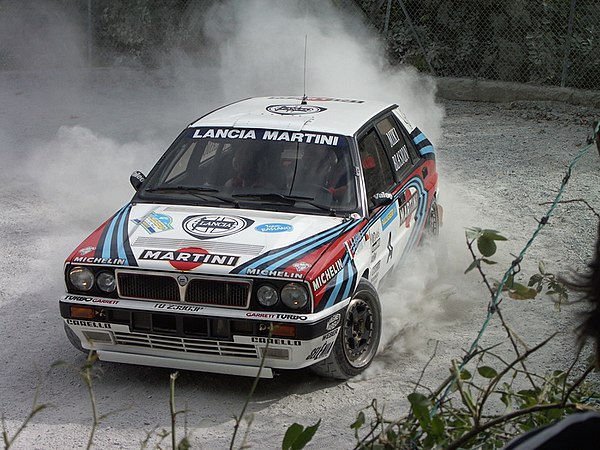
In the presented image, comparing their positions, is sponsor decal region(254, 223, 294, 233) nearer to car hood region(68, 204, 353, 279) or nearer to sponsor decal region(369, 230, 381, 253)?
car hood region(68, 204, 353, 279)

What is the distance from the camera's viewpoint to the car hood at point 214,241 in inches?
215

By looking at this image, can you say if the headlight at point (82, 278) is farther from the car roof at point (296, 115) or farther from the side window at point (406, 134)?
the side window at point (406, 134)

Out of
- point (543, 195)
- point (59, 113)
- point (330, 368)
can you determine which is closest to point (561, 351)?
point (330, 368)

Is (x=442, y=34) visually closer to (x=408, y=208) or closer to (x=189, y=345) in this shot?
(x=408, y=208)

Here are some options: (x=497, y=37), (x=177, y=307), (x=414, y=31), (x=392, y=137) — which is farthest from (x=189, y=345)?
(x=497, y=37)

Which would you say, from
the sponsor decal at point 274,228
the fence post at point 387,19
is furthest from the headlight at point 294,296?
→ the fence post at point 387,19

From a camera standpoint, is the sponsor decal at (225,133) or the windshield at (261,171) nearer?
the windshield at (261,171)

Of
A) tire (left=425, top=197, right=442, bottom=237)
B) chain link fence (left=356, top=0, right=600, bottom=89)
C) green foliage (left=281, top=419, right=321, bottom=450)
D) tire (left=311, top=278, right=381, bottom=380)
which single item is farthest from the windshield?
chain link fence (left=356, top=0, right=600, bottom=89)

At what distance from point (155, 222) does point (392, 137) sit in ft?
7.49

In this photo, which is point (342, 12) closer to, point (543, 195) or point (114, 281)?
point (543, 195)

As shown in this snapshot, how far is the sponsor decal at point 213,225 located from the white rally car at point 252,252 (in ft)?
0.04

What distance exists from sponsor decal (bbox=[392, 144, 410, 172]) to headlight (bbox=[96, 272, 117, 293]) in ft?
8.28

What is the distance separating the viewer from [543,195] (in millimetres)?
10406

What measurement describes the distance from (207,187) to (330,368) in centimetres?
159
